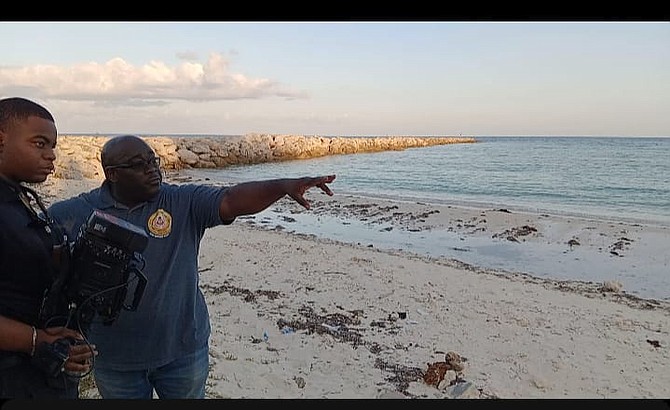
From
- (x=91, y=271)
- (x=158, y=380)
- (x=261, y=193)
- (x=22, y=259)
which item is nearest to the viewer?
(x=22, y=259)

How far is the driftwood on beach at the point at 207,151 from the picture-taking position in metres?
23.2

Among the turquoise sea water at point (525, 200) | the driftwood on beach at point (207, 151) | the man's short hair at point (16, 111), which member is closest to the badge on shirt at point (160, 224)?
the man's short hair at point (16, 111)

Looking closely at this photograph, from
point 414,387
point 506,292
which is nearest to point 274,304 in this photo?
point 414,387

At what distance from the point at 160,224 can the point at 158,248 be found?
0.09 metres

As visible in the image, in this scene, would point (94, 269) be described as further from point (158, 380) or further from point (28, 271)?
point (158, 380)

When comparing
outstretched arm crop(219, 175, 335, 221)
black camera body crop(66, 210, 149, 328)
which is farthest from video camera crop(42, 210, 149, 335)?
outstretched arm crop(219, 175, 335, 221)

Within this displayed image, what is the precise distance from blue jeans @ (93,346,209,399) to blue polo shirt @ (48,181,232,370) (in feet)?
0.13

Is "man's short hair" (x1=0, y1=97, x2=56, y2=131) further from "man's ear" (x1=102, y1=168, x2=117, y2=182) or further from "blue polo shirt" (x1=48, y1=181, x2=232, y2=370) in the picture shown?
"blue polo shirt" (x1=48, y1=181, x2=232, y2=370)

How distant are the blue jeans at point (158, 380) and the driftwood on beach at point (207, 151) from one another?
2091cm

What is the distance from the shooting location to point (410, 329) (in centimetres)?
563

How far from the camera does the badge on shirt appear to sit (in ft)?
6.88

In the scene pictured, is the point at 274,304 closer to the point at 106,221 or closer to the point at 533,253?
the point at 106,221

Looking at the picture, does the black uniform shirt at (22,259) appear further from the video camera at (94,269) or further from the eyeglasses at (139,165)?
the eyeglasses at (139,165)

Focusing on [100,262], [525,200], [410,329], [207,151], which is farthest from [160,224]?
[207,151]
